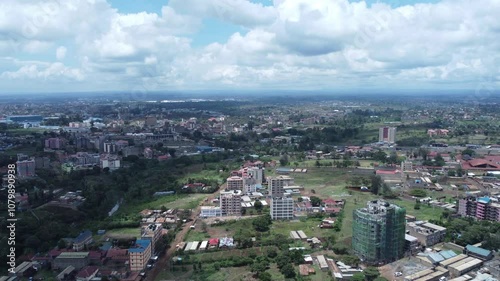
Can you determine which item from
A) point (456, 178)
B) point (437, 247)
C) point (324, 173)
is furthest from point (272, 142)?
point (437, 247)

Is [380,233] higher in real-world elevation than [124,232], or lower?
higher

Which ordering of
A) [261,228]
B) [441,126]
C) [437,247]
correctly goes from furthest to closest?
[441,126]
[261,228]
[437,247]

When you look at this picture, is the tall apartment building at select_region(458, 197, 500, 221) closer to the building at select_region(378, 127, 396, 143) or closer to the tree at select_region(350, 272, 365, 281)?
the tree at select_region(350, 272, 365, 281)

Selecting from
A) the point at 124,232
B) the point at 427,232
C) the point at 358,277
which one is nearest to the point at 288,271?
the point at 358,277

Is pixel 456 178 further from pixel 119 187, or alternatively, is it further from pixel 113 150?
pixel 113 150

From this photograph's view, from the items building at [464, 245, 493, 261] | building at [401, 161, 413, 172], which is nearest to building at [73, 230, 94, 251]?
building at [464, 245, 493, 261]

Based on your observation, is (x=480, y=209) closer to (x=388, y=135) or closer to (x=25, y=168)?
(x=388, y=135)
